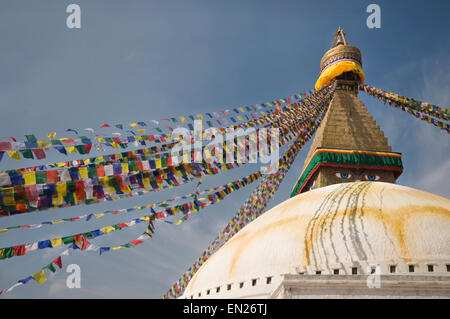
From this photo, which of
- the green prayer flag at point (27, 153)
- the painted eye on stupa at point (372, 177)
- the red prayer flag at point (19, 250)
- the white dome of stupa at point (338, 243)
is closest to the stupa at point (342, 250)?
the white dome of stupa at point (338, 243)

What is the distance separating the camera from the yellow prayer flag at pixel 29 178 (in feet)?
13.4

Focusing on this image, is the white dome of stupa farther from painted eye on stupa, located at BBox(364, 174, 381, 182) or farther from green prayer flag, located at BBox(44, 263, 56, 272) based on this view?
painted eye on stupa, located at BBox(364, 174, 381, 182)

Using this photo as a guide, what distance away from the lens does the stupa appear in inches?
176

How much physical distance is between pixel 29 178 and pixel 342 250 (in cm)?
420

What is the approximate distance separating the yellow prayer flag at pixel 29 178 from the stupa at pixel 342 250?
3158mm

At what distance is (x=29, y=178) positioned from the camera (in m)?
4.13

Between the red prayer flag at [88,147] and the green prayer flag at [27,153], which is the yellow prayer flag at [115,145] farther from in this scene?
the green prayer flag at [27,153]

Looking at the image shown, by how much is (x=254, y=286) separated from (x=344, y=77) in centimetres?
1336

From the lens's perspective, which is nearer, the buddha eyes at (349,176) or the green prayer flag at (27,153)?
the green prayer flag at (27,153)

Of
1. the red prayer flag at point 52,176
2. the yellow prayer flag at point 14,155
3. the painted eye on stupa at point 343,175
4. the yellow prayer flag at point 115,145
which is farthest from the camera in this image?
the painted eye on stupa at point 343,175

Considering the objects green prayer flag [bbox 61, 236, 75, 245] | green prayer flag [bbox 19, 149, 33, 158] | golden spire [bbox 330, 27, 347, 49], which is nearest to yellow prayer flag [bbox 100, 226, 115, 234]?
green prayer flag [bbox 61, 236, 75, 245]

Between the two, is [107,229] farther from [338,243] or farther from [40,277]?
[338,243]

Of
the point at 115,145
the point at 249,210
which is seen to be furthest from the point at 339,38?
the point at 115,145
